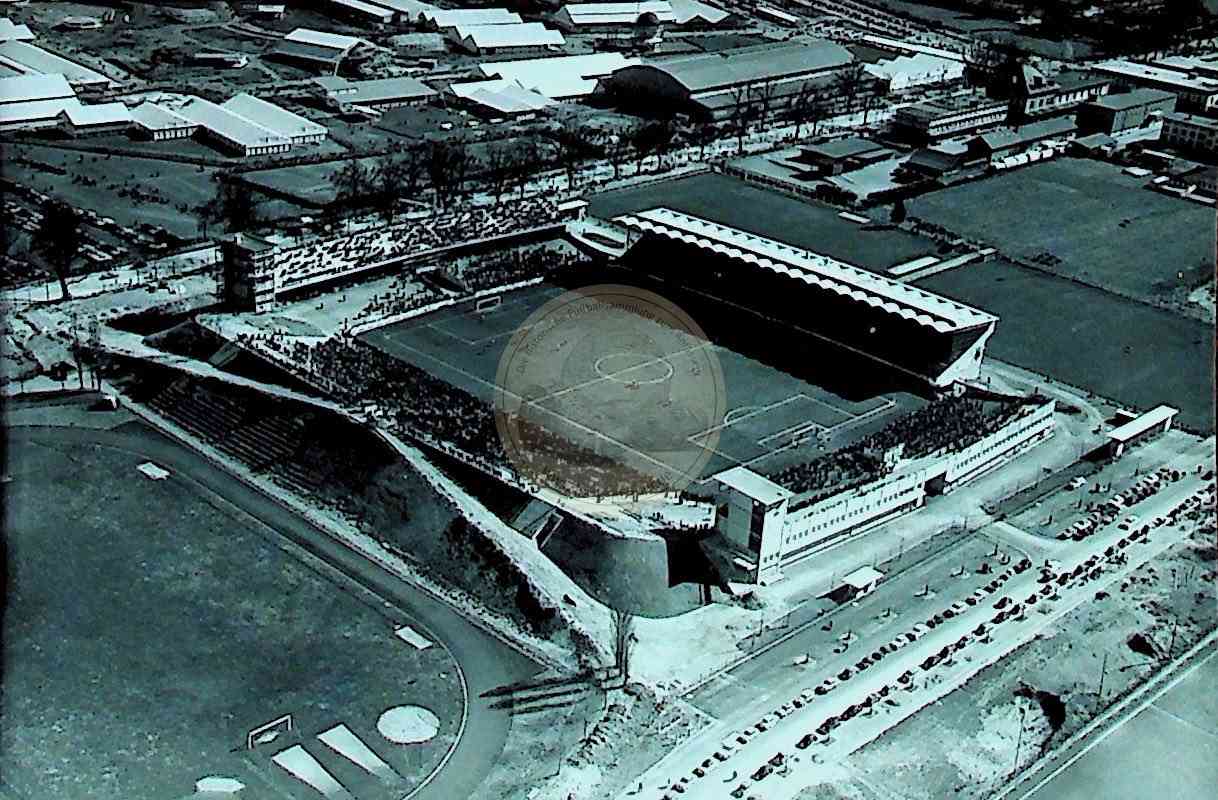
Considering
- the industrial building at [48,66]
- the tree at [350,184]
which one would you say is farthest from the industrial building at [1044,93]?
the industrial building at [48,66]

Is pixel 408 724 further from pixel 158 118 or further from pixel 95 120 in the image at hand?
pixel 95 120

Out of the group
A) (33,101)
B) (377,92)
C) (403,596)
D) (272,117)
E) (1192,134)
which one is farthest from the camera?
(1192,134)

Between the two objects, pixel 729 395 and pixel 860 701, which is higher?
pixel 729 395

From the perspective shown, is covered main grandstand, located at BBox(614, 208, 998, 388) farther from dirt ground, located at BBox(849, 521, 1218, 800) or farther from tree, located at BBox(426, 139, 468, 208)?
tree, located at BBox(426, 139, 468, 208)

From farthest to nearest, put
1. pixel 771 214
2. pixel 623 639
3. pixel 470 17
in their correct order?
pixel 470 17, pixel 771 214, pixel 623 639

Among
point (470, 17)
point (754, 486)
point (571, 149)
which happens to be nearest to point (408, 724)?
point (754, 486)
